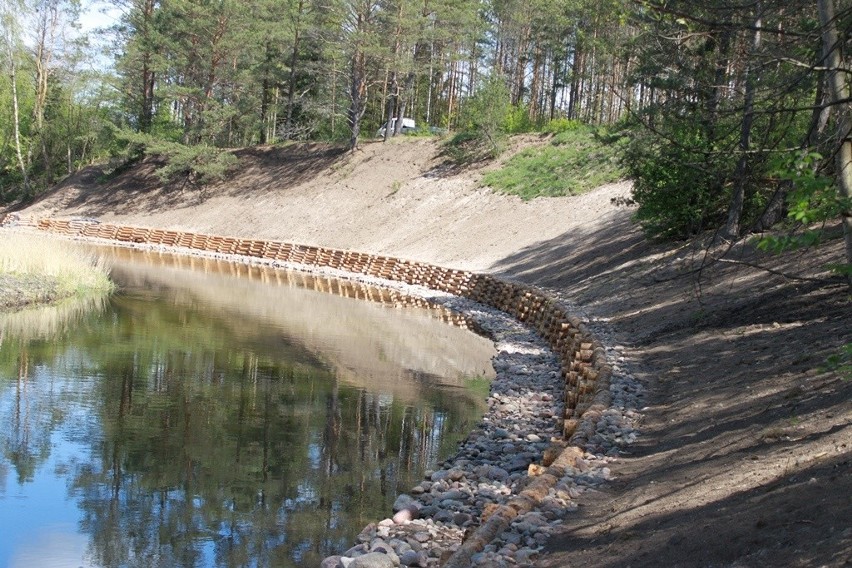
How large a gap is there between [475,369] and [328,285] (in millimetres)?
14980

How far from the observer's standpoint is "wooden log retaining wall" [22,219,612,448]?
1174 cm

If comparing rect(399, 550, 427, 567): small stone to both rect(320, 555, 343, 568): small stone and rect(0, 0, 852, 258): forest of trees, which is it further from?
rect(0, 0, 852, 258): forest of trees

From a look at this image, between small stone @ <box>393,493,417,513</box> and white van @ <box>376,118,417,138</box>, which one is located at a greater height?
white van @ <box>376,118,417,138</box>

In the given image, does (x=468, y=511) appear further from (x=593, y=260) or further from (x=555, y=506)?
(x=593, y=260)

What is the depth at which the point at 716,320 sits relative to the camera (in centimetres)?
1416

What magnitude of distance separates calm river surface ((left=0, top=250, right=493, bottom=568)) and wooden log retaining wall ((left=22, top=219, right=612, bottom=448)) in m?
1.60

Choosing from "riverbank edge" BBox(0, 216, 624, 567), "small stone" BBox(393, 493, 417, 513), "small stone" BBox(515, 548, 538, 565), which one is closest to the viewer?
"small stone" BBox(515, 548, 538, 565)

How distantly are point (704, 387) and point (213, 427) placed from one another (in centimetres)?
621


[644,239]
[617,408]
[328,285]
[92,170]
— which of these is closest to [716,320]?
[617,408]

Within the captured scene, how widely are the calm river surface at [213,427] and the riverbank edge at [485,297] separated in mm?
1634

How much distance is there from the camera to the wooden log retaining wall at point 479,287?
38.5ft

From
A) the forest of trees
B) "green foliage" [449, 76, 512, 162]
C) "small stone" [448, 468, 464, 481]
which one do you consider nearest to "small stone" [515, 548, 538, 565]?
"small stone" [448, 468, 464, 481]

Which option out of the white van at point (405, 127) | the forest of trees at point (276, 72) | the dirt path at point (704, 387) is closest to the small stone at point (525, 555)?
the dirt path at point (704, 387)

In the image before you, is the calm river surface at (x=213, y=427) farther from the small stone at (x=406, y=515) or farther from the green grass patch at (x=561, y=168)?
the green grass patch at (x=561, y=168)
